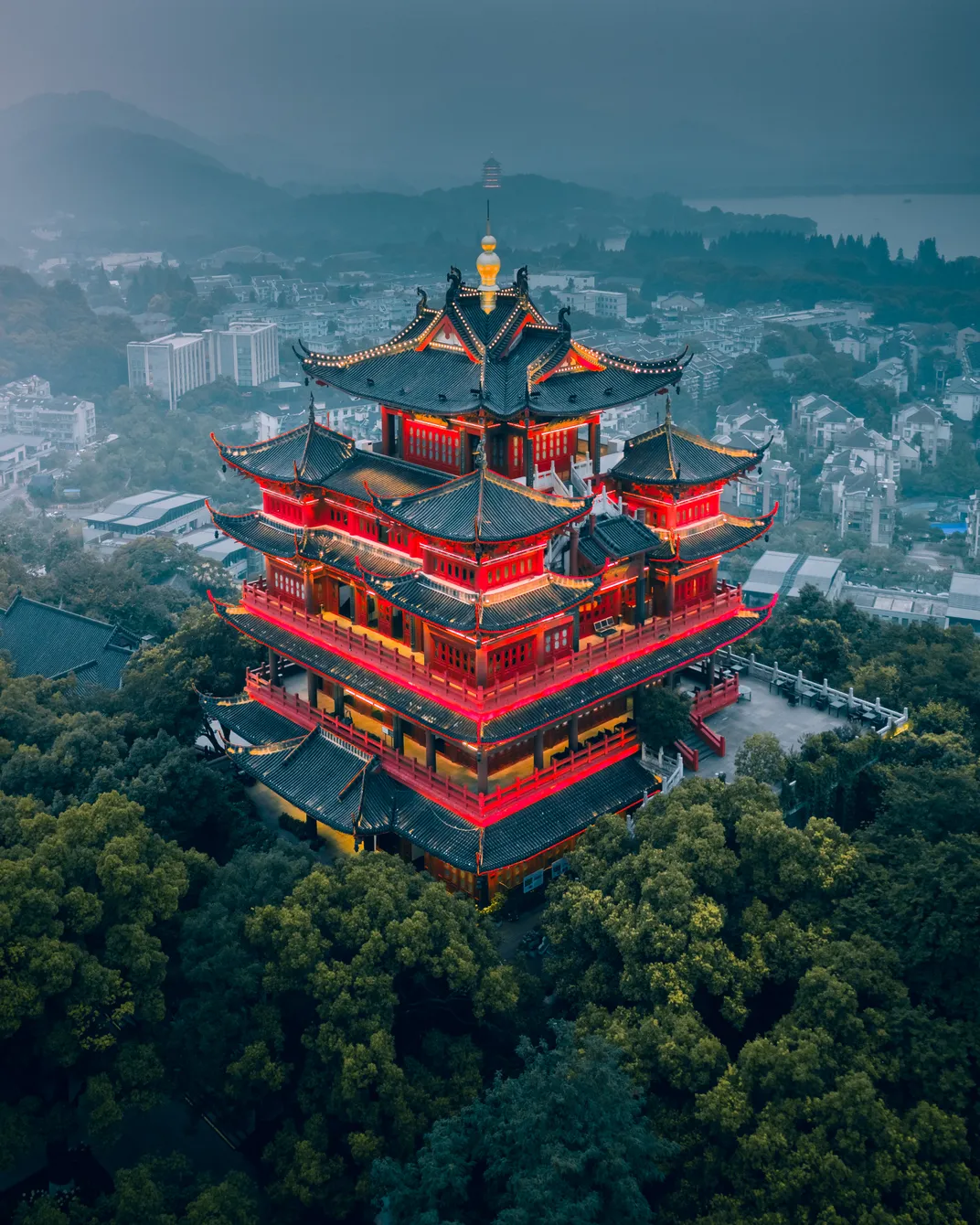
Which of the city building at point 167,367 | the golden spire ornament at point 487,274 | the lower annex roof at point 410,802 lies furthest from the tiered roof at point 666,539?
the city building at point 167,367

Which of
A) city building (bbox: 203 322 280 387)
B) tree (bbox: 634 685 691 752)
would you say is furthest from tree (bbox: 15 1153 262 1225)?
city building (bbox: 203 322 280 387)

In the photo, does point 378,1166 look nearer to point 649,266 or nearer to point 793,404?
point 793,404

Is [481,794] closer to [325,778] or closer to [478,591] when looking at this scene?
[478,591]

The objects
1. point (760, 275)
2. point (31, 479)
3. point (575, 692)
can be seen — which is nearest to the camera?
point (575, 692)

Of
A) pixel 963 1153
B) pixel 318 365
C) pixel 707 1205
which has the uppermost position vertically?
pixel 318 365

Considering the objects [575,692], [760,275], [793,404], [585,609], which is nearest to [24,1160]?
[575,692]

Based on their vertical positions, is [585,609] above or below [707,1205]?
above

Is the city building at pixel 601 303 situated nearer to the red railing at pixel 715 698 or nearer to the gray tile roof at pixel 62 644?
the gray tile roof at pixel 62 644

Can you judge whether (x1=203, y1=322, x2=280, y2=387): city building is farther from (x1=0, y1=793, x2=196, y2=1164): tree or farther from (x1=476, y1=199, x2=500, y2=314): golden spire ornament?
(x1=0, y1=793, x2=196, y2=1164): tree
